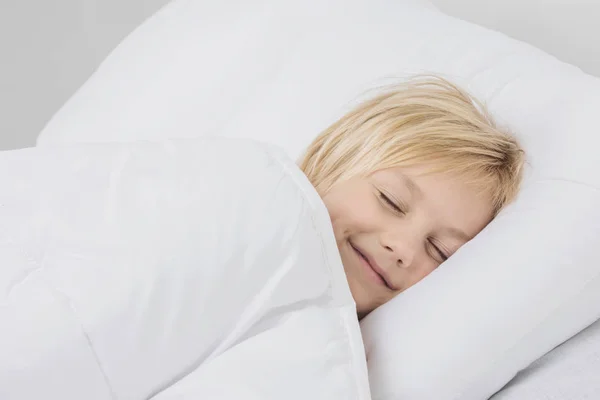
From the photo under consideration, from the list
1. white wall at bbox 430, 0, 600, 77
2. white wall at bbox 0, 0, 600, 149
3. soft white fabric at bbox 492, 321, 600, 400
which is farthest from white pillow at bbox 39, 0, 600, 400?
white wall at bbox 0, 0, 600, 149

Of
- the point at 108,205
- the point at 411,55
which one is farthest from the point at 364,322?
the point at 411,55

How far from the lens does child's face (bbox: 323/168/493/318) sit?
0.93 metres

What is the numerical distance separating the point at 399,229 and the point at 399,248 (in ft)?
0.08

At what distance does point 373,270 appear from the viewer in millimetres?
942

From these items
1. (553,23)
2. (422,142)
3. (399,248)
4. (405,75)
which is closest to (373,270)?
(399,248)

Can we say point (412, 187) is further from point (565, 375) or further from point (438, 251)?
point (565, 375)

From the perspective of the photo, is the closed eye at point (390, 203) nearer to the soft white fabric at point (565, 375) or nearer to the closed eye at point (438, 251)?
the closed eye at point (438, 251)

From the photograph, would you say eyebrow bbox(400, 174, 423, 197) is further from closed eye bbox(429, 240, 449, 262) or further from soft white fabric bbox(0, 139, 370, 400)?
soft white fabric bbox(0, 139, 370, 400)

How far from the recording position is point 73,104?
134cm

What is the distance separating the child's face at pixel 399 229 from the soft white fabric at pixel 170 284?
15 cm

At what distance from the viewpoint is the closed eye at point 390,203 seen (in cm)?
94

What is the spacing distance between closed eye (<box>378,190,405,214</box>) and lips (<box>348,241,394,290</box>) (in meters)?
0.07

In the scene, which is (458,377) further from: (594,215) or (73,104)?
(73,104)

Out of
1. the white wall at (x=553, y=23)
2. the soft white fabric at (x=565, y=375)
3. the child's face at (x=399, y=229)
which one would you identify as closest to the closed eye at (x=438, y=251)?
the child's face at (x=399, y=229)
